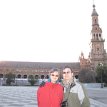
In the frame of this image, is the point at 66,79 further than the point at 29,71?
No

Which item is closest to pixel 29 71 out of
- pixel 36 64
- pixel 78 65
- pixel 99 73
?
pixel 36 64

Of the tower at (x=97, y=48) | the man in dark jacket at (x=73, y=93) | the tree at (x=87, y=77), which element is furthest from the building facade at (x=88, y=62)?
the man in dark jacket at (x=73, y=93)

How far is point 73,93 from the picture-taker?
4418 mm

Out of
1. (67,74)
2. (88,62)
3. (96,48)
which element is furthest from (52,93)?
(88,62)

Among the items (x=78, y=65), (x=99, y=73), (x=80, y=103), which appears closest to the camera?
(x=80, y=103)

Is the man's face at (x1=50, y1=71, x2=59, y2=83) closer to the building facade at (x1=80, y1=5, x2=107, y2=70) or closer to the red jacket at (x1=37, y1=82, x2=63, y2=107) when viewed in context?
the red jacket at (x1=37, y1=82, x2=63, y2=107)

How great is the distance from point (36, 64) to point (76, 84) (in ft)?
370

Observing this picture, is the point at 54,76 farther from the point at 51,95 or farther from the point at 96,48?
the point at 96,48

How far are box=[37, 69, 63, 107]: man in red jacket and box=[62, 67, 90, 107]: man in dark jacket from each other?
0.33 ft

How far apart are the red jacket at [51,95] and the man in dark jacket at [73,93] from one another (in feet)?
0.32

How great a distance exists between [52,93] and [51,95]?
32 millimetres

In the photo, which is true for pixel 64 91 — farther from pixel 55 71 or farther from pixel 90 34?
pixel 90 34

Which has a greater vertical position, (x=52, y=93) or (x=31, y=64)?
(x=31, y=64)

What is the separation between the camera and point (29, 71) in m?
114
